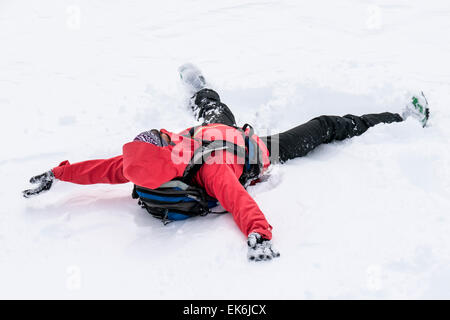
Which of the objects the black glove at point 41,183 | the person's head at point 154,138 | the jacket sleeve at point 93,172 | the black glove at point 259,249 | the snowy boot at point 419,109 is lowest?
the black glove at point 259,249

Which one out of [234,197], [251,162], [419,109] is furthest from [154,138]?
[419,109]

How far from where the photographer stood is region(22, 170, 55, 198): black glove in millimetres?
2729

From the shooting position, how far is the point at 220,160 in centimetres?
254

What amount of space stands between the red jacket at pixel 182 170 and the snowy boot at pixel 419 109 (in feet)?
5.24

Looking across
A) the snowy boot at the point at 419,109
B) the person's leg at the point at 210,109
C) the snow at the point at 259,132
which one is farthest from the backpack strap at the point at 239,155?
the snowy boot at the point at 419,109

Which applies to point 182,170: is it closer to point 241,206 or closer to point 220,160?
point 220,160

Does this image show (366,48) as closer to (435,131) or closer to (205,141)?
(435,131)

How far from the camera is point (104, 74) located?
4980 millimetres

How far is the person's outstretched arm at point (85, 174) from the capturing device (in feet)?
8.94

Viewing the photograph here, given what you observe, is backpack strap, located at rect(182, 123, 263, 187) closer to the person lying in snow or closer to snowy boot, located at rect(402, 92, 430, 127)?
the person lying in snow

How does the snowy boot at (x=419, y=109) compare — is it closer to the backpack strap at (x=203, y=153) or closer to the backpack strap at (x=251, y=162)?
the backpack strap at (x=251, y=162)

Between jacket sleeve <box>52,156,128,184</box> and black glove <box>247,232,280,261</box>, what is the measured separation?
3.48 feet

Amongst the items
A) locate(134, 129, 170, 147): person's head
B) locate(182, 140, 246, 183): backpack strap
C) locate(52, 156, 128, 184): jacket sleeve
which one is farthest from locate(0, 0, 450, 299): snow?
locate(134, 129, 170, 147): person's head

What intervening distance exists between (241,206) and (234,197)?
70mm
